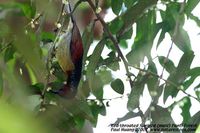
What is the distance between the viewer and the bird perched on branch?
695 mm

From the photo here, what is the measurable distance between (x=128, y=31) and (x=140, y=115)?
26 cm

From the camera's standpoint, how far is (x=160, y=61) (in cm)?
90

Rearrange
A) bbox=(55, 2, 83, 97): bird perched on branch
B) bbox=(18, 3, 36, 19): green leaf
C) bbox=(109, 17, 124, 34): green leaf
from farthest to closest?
bbox=(109, 17, 124, 34): green leaf → bbox=(18, 3, 36, 19): green leaf → bbox=(55, 2, 83, 97): bird perched on branch

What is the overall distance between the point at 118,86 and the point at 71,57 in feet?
0.73

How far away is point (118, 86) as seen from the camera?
884mm

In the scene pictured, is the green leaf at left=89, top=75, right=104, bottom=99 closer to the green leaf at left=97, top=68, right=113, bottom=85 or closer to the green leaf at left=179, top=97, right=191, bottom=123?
the green leaf at left=97, top=68, right=113, bottom=85

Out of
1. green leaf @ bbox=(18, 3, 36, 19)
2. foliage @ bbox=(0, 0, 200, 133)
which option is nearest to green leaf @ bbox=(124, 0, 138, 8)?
foliage @ bbox=(0, 0, 200, 133)

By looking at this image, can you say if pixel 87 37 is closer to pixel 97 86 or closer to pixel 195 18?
pixel 97 86

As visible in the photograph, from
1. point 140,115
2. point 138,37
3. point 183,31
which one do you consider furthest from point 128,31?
point 140,115

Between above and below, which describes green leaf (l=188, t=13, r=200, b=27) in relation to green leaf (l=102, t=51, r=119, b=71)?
above

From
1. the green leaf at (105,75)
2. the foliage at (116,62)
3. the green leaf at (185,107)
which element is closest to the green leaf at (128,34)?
the foliage at (116,62)

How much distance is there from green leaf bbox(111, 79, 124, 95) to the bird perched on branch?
19 centimetres

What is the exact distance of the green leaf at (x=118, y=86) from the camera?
34.5 inches

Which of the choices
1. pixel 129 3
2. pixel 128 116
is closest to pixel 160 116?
pixel 128 116
